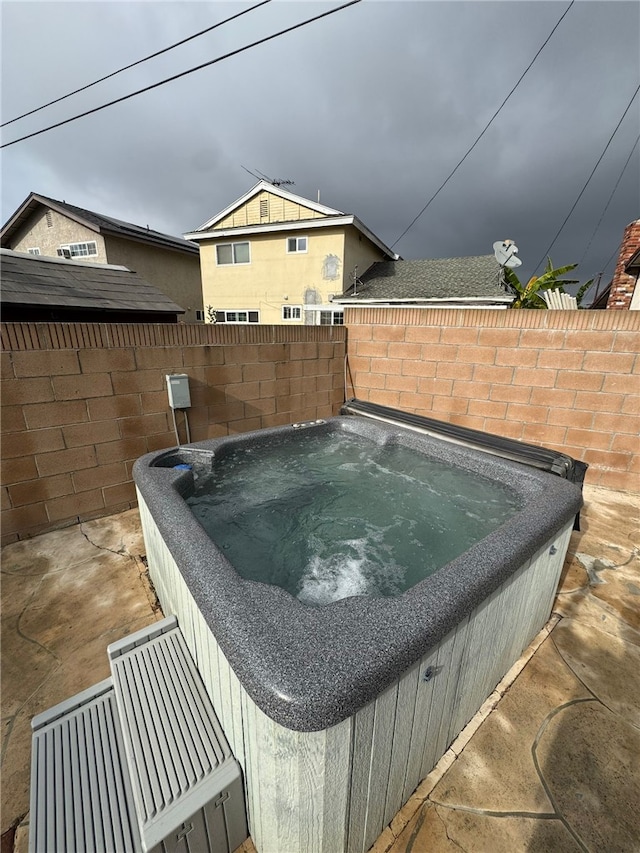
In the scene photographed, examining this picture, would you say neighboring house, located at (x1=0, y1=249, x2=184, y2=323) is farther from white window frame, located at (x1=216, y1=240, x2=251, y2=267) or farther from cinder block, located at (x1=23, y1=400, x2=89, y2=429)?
white window frame, located at (x1=216, y1=240, x2=251, y2=267)

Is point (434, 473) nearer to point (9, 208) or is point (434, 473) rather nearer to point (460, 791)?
point (460, 791)

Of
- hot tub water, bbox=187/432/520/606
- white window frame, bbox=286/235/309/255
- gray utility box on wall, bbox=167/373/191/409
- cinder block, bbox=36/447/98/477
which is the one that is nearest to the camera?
hot tub water, bbox=187/432/520/606

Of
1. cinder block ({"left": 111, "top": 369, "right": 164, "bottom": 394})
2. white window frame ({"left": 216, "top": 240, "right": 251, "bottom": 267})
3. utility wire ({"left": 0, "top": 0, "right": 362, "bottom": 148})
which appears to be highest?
utility wire ({"left": 0, "top": 0, "right": 362, "bottom": 148})

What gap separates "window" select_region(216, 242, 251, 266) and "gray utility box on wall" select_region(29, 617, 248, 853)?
1185 cm

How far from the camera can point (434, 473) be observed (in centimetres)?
298

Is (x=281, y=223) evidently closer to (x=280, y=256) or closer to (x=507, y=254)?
(x=280, y=256)

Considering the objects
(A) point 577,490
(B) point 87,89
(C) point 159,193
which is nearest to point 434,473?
(A) point 577,490

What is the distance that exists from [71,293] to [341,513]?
504 cm

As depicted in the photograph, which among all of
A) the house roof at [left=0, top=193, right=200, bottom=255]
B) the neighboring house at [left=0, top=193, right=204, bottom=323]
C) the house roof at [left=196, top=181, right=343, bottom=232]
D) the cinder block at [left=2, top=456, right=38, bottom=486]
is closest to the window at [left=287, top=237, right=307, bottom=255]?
the house roof at [left=196, top=181, right=343, bottom=232]

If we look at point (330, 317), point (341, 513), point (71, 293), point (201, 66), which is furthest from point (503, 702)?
point (330, 317)

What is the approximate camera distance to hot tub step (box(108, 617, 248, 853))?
3.03 ft

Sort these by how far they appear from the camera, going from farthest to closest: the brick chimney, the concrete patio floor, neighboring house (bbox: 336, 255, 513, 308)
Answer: neighboring house (bbox: 336, 255, 513, 308)
the brick chimney
the concrete patio floor

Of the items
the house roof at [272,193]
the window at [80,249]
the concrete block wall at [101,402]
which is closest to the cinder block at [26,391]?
the concrete block wall at [101,402]

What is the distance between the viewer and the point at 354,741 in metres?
0.88
